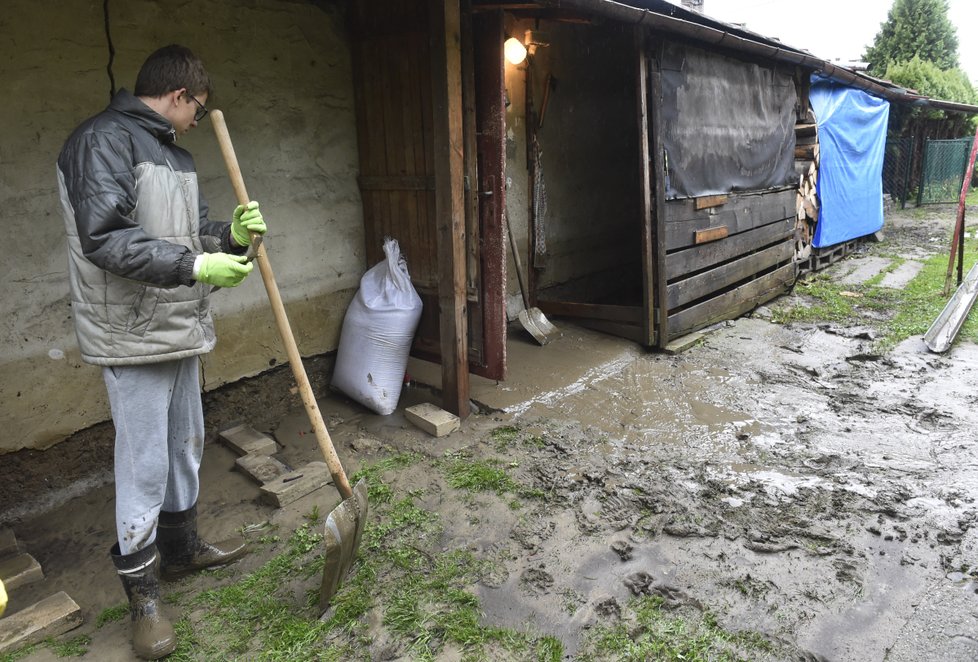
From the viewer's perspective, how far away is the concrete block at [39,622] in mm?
2531

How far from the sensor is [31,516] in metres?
3.41

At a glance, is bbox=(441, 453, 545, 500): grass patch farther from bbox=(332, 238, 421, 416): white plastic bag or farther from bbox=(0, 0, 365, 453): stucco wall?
bbox=(0, 0, 365, 453): stucco wall

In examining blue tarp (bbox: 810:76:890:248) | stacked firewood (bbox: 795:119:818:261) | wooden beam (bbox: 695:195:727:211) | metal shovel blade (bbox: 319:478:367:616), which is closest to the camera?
metal shovel blade (bbox: 319:478:367:616)

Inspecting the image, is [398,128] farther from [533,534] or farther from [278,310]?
[533,534]

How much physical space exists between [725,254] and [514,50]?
302 cm

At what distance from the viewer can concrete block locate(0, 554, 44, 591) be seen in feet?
9.50

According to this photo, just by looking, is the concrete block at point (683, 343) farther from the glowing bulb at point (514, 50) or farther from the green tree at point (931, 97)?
the green tree at point (931, 97)

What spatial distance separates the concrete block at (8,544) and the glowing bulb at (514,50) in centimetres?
488

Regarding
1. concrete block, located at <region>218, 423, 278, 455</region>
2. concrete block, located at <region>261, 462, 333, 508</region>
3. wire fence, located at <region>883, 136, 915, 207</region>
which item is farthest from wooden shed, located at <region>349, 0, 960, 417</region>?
wire fence, located at <region>883, 136, 915, 207</region>

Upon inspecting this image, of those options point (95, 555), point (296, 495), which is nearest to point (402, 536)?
point (296, 495)

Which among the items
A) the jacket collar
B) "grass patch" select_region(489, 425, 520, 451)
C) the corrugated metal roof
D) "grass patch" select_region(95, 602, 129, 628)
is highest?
the corrugated metal roof

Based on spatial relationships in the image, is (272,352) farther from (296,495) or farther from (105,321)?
(105,321)

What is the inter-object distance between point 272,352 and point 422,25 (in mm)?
2384

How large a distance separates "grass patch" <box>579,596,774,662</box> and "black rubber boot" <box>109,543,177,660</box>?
1621 millimetres
